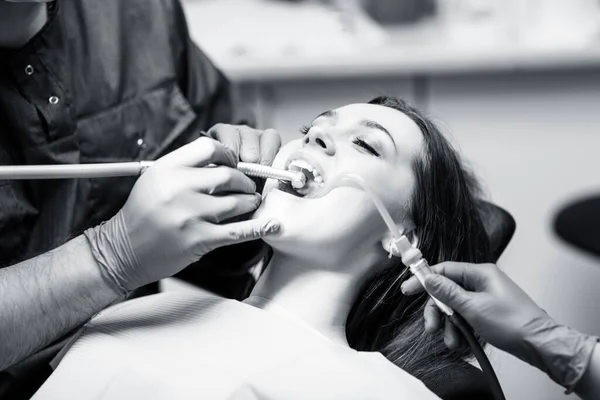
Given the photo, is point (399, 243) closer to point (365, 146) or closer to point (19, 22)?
point (365, 146)

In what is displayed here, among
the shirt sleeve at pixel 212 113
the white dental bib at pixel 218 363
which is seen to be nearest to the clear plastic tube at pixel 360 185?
the white dental bib at pixel 218 363

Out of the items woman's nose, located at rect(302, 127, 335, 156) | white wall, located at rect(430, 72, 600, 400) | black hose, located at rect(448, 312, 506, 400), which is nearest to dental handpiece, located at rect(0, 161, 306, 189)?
woman's nose, located at rect(302, 127, 335, 156)

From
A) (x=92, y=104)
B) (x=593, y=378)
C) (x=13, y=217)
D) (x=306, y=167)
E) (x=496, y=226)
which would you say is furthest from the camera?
(x=496, y=226)

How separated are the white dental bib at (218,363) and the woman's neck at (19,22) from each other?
49 cm

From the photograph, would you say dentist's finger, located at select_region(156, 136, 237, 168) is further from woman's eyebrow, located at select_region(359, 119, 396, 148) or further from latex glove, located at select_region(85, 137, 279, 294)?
woman's eyebrow, located at select_region(359, 119, 396, 148)

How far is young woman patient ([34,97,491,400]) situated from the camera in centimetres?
99

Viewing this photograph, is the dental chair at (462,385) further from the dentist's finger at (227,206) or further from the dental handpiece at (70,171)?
the dental handpiece at (70,171)

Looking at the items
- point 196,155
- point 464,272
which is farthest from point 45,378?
point 464,272

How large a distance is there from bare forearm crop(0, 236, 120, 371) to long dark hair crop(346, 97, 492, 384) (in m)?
0.44

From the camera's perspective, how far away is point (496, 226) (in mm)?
1459

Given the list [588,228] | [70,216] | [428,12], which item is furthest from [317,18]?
[70,216]

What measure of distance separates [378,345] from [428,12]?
130 centimetres

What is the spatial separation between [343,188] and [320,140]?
0.09 metres

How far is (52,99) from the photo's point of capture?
49.0 inches
